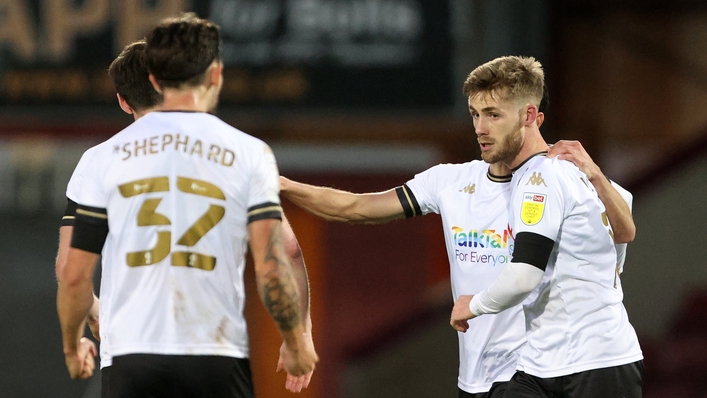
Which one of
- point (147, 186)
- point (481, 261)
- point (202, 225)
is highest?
point (147, 186)

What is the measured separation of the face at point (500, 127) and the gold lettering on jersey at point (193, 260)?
1.38 metres

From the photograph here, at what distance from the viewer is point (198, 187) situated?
3736mm

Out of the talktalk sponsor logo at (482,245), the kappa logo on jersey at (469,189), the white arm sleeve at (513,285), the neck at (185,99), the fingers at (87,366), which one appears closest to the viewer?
the neck at (185,99)

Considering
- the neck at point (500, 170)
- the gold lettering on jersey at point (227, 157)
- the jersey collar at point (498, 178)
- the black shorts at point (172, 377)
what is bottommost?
the black shorts at point (172, 377)

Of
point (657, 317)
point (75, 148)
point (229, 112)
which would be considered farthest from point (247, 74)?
point (657, 317)

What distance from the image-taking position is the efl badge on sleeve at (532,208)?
4.29 m

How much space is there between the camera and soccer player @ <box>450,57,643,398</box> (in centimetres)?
427

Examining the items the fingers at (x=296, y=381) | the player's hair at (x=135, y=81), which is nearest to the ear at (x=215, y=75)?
the player's hair at (x=135, y=81)

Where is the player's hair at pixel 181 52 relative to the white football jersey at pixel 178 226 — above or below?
above

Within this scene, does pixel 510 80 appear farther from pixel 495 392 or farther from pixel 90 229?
pixel 90 229

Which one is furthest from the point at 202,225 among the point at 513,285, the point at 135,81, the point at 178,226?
the point at 513,285

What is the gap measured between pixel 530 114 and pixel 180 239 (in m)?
1.65

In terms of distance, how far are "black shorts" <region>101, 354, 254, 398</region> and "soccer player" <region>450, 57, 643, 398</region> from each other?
1.06m

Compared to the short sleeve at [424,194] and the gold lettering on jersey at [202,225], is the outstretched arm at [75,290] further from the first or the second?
the short sleeve at [424,194]
